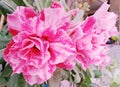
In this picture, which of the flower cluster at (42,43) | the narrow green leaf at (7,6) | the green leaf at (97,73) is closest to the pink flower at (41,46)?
the flower cluster at (42,43)

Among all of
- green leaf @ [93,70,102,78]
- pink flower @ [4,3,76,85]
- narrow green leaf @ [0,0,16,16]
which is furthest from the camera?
green leaf @ [93,70,102,78]

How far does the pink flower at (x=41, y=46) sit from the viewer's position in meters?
0.41

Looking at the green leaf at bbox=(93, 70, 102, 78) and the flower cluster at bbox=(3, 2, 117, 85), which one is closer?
the flower cluster at bbox=(3, 2, 117, 85)

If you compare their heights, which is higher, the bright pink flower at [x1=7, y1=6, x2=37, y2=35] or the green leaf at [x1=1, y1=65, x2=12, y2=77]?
the bright pink flower at [x1=7, y1=6, x2=37, y2=35]

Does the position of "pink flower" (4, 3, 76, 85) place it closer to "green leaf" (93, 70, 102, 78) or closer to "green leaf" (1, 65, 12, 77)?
"green leaf" (1, 65, 12, 77)

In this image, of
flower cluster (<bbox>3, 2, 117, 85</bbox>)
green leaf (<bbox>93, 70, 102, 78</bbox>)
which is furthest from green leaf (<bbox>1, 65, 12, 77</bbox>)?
green leaf (<bbox>93, 70, 102, 78</bbox>)

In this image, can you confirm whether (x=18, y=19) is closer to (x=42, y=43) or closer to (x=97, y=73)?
(x=42, y=43)

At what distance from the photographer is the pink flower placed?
415 mm

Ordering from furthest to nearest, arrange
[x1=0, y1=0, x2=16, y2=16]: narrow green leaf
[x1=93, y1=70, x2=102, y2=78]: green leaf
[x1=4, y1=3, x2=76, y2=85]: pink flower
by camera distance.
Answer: [x1=93, y1=70, x2=102, y2=78]: green leaf, [x1=0, y1=0, x2=16, y2=16]: narrow green leaf, [x1=4, y1=3, x2=76, y2=85]: pink flower

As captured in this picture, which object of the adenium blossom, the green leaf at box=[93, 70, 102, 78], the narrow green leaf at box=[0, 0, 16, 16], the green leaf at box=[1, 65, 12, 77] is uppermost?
the narrow green leaf at box=[0, 0, 16, 16]

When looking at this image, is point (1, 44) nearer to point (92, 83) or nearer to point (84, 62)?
point (84, 62)

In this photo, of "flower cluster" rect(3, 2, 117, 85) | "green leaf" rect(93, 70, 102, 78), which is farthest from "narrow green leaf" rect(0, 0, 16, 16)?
"green leaf" rect(93, 70, 102, 78)

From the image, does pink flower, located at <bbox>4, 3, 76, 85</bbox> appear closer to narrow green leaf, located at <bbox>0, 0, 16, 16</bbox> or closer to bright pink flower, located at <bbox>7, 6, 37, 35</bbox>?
bright pink flower, located at <bbox>7, 6, 37, 35</bbox>

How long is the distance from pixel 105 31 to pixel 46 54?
0.46 ft
